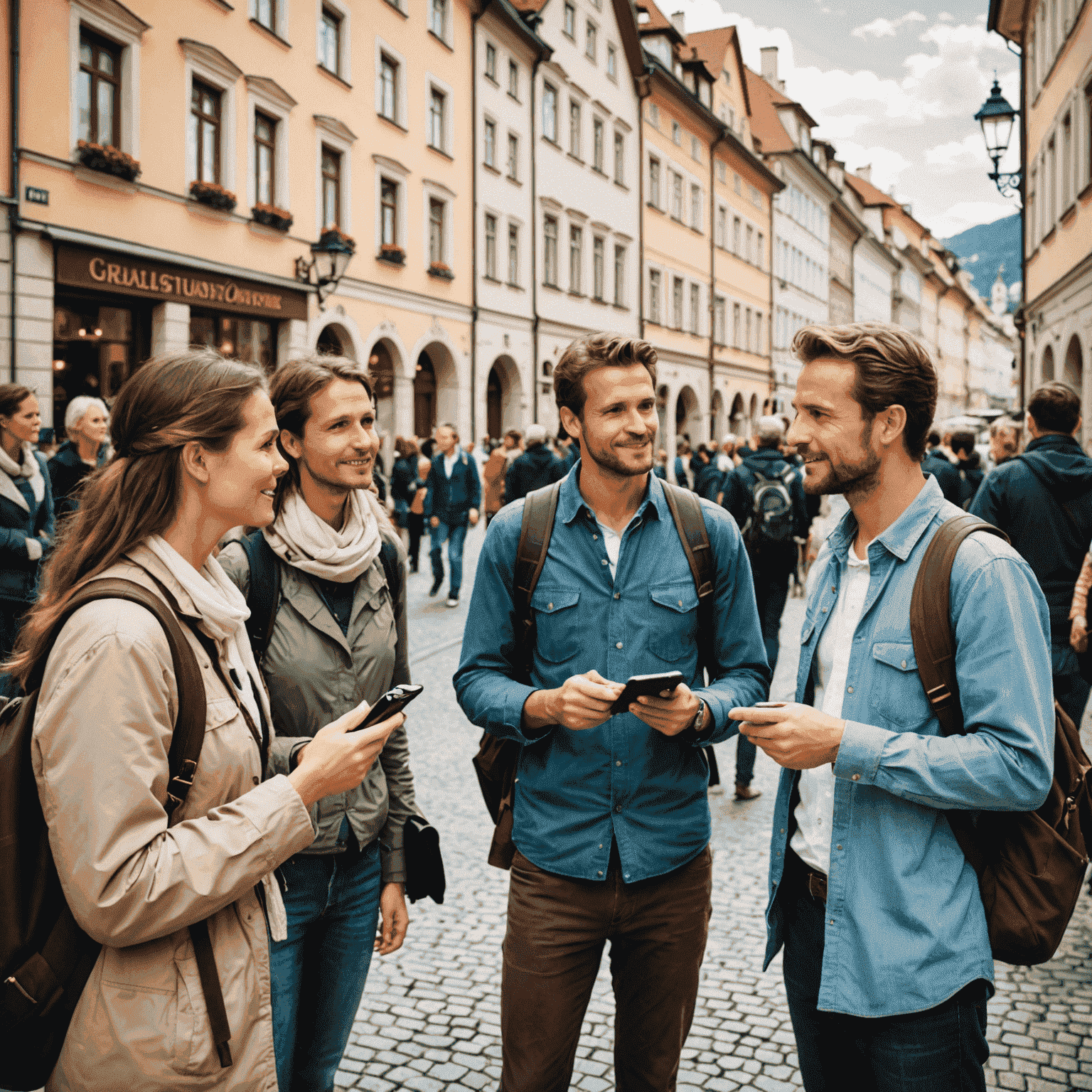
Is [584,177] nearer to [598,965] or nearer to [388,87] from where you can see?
[388,87]

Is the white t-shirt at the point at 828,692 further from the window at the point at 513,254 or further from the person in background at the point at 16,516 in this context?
the window at the point at 513,254

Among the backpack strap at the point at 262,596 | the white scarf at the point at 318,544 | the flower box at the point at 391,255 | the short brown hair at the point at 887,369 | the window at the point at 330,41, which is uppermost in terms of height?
the window at the point at 330,41

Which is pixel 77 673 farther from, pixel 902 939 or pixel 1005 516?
pixel 1005 516

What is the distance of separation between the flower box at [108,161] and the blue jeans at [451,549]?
6.51m

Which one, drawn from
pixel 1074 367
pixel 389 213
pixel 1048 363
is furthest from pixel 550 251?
pixel 1074 367

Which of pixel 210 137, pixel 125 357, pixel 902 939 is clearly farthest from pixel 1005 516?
pixel 210 137

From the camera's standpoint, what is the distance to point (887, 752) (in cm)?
208

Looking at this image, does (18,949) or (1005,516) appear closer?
(18,949)

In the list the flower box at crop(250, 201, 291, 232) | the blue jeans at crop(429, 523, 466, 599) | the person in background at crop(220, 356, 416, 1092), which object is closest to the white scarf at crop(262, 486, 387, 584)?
the person in background at crop(220, 356, 416, 1092)

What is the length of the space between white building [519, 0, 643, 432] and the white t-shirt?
2610 cm

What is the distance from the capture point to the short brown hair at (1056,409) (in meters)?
5.28

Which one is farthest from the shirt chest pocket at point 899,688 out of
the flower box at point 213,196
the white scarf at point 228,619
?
the flower box at point 213,196

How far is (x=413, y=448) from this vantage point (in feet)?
54.5

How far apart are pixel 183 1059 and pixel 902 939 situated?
1.28 m
